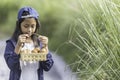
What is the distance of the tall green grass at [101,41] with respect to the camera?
7.52 ft

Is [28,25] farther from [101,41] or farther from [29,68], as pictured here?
[101,41]

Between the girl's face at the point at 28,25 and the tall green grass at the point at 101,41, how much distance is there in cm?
34

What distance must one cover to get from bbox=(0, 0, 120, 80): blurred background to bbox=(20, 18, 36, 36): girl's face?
1.11 feet

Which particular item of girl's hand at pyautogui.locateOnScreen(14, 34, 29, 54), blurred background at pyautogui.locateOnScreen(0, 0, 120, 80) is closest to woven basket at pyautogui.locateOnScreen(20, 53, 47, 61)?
girl's hand at pyautogui.locateOnScreen(14, 34, 29, 54)

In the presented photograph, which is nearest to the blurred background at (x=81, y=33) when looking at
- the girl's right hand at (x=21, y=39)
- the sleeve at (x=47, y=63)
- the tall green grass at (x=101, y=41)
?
the tall green grass at (x=101, y=41)

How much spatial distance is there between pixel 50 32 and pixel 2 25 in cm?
39

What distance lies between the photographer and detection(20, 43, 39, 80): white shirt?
7.54 ft

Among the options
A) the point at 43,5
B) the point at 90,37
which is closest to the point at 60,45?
the point at 43,5

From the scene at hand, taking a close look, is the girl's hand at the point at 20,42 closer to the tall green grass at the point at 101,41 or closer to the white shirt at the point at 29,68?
the white shirt at the point at 29,68

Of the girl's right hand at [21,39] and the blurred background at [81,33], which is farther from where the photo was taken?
the blurred background at [81,33]

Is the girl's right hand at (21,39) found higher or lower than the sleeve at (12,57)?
higher

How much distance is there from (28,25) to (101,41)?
435mm

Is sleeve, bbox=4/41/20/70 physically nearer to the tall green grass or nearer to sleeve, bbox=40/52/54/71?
sleeve, bbox=40/52/54/71

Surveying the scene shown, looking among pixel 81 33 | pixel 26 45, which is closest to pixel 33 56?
pixel 26 45
